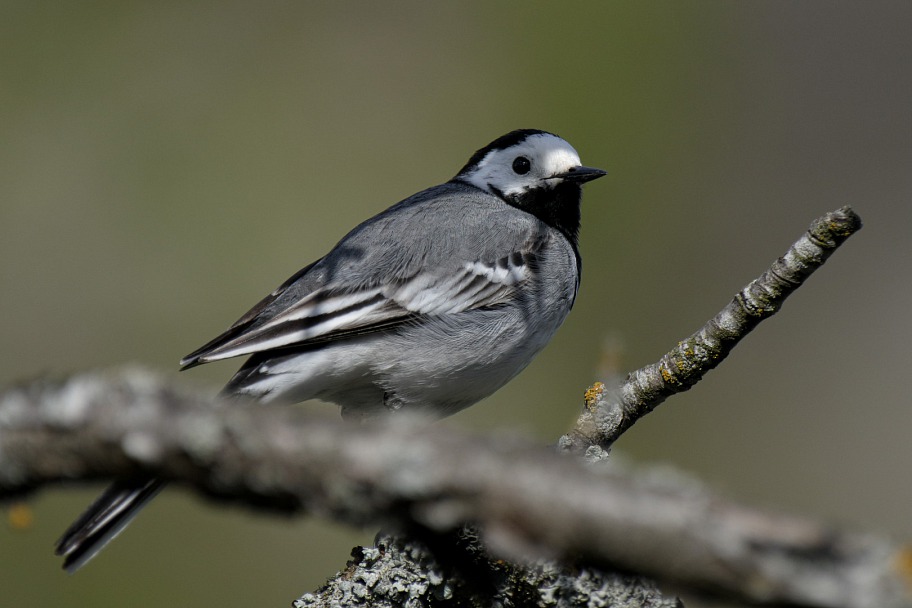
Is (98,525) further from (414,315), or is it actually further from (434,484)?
(434,484)

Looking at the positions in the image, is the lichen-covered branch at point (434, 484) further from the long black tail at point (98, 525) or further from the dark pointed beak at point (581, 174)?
the dark pointed beak at point (581, 174)

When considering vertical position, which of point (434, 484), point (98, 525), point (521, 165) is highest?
point (521, 165)

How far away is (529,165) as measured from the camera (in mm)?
4066

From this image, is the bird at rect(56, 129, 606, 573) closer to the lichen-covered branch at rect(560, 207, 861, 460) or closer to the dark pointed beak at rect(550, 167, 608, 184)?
the dark pointed beak at rect(550, 167, 608, 184)

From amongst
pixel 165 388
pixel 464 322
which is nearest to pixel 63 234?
pixel 464 322

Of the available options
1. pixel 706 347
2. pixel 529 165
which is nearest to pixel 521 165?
pixel 529 165

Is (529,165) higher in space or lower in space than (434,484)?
higher

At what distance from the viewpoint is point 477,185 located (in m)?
4.22

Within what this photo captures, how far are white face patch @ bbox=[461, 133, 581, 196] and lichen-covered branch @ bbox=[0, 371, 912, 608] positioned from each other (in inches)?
119

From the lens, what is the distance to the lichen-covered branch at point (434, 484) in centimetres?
90

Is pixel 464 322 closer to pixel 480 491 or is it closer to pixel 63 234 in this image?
pixel 480 491

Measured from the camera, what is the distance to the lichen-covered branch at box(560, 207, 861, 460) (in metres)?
1.99

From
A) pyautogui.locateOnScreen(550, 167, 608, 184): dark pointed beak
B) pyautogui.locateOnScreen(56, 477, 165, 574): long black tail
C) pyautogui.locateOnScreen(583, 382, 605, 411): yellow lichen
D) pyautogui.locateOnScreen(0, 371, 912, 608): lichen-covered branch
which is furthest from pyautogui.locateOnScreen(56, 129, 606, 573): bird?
pyautogui.locateOnScreen(0, 371, 912, 608): lichen-covered branch

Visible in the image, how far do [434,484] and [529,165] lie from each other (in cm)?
319
